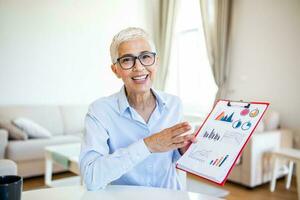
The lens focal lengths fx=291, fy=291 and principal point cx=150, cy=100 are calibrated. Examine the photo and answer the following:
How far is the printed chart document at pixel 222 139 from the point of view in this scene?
0.78 meters

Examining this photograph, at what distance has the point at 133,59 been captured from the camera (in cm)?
101

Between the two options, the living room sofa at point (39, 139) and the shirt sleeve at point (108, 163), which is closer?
the shirt sleeve at point (108, 163)

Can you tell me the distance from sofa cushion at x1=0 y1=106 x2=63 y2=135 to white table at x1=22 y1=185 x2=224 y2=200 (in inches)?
119

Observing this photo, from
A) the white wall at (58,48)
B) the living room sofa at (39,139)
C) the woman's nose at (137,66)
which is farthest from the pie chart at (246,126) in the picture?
the white wall at (58,48)

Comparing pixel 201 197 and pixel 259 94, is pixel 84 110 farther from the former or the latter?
pixel 201 197

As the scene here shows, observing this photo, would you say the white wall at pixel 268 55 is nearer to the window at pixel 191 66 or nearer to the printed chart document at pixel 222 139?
the window at pixel 191 66

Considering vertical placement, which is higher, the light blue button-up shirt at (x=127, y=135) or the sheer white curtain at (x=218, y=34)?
the sheer white curtain at (x=218, y=34)

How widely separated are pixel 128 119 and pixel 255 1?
3.59m

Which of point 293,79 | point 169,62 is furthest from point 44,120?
point 293,79

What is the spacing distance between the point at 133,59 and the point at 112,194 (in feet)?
1.47

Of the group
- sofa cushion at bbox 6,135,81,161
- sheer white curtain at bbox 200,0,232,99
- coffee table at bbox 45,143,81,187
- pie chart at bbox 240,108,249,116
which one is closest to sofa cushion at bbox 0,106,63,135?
sofa cushion at bbox 6,135,81,161

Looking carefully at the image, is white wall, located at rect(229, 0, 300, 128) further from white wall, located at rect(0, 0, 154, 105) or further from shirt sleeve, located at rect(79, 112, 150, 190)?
shirt sleeve, located at rect(79, 112, 150, 190)

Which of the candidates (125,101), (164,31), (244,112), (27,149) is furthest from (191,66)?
(244,112)

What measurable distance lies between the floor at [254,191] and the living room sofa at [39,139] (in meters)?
0.19
